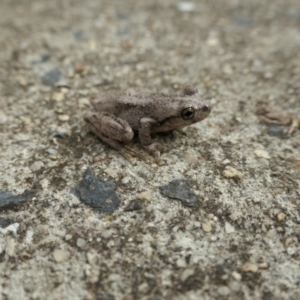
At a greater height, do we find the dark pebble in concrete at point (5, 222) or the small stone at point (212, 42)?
the small stone at point (212, 42)

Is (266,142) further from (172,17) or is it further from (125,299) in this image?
(172,17)

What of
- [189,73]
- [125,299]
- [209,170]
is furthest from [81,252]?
[189,73]

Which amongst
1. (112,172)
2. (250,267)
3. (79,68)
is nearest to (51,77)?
(79,68)

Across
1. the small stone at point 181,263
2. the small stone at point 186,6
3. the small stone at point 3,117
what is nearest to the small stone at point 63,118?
the small stone at point 3,117

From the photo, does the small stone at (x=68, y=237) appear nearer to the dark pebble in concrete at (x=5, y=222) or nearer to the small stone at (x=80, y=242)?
the small stone at (x=80, y=242)

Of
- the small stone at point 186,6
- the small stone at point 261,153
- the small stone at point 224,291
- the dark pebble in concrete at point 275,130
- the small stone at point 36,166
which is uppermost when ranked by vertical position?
the small stone at point 186,6
